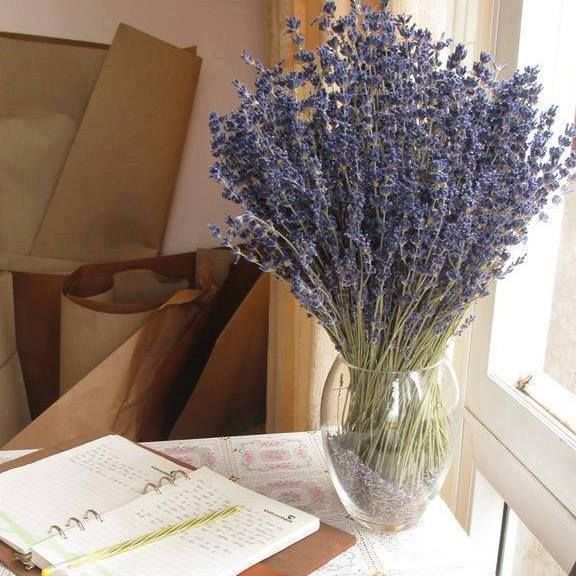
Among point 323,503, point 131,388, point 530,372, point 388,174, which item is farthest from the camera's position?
point 131,388

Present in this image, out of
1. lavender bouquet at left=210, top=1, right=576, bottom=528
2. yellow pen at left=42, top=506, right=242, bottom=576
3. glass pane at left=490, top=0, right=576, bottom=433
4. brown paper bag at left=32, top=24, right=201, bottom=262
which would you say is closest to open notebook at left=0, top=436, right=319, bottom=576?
yellow pen at left=42, top=506, right=242, bottom=576

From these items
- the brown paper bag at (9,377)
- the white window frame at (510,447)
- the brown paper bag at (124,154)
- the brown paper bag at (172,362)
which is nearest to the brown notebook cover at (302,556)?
the white window frame at (510,447)

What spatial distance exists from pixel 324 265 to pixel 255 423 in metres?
0.78

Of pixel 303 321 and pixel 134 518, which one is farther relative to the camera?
pixel 303 321

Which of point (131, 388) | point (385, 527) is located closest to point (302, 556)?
point (385, 527)

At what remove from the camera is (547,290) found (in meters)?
0.91

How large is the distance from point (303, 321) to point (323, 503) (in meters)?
0.30

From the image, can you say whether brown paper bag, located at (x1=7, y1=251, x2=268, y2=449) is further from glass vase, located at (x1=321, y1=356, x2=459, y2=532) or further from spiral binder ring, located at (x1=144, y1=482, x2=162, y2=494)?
glass vase, located at (x1=321, y1=356, x2=459, y2=532)

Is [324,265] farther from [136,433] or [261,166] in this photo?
[136,433]

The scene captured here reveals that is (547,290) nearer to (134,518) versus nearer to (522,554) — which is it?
(522,554)

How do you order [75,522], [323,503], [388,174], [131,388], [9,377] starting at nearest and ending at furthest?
[388,174], [75,522], [323,503], [131,388], [9,377]

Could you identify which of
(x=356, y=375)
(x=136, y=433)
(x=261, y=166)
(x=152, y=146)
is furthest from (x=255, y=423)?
(x=261, y=166)

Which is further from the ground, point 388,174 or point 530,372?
point 388,174

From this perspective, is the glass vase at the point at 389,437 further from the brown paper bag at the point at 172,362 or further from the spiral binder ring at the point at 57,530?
the brown paper bag at the point at 172,362
